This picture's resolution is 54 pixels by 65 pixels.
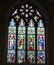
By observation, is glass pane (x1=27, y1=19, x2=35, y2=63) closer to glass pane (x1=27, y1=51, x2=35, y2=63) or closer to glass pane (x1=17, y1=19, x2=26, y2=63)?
glass pane (x1=27, y1=51, x2=35, y2=63)

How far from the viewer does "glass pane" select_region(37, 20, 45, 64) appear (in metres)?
12.7

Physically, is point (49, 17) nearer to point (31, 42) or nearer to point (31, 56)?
point (31, 42)

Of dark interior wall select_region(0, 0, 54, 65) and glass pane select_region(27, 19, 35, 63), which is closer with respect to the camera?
dark interior wall select_region(0, 0, 54, 65)

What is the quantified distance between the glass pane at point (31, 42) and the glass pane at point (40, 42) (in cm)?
21

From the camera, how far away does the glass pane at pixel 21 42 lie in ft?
41.4

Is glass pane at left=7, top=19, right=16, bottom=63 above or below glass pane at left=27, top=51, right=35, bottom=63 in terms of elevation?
above

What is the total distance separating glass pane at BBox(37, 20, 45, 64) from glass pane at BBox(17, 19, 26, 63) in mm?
611

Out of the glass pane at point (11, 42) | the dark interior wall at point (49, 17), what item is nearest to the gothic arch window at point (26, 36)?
the glass pane at point (11, 42)

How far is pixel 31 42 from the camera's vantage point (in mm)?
12820

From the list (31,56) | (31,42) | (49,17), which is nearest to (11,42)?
(31,42)

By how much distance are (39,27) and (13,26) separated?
42.6 inches

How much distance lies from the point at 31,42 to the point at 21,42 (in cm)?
42

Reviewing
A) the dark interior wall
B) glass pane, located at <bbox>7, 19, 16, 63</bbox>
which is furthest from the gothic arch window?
the dark interior wall

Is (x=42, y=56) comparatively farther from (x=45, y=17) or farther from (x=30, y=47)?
(x=45, y=17)
